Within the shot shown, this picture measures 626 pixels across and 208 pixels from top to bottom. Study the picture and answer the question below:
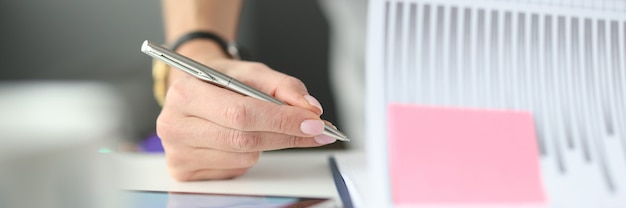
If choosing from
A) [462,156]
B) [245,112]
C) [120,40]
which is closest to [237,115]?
[245,112]

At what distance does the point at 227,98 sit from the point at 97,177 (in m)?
0.10

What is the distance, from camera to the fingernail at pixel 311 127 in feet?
0.94

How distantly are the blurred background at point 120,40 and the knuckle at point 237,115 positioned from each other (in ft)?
1.29

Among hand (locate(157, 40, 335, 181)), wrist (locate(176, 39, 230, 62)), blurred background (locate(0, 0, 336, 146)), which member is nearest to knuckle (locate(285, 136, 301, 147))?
hand (locate(157, 40, 335, 181))

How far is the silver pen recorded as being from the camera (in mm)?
277

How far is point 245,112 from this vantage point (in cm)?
29

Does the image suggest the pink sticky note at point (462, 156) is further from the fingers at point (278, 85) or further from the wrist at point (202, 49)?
the wrist at point (202, 49)

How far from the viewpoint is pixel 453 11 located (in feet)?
1.01

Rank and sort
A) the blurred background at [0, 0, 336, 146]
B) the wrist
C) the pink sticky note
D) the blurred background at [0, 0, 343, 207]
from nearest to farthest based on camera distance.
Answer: the pink sticky note, the wrist, the blurred background at [0, 0, 343, 207], the blurred background at [0, 0, 336, 146]

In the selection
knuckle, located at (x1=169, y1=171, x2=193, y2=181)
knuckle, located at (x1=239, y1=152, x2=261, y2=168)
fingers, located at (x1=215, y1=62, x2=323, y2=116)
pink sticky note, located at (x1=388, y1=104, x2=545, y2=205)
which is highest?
fingers, located at (x1=215, y1=62, x2=323, y2=116)

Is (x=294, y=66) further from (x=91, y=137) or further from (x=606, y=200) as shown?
(x=606, y=200)

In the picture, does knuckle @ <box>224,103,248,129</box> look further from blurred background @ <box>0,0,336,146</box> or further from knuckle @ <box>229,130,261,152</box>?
blurred background @ <box>0,0,336,146</box>

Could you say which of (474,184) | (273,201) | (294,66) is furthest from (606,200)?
(294,66)

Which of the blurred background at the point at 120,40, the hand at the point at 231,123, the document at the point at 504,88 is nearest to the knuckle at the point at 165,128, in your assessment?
the hand at the point at 231,123
